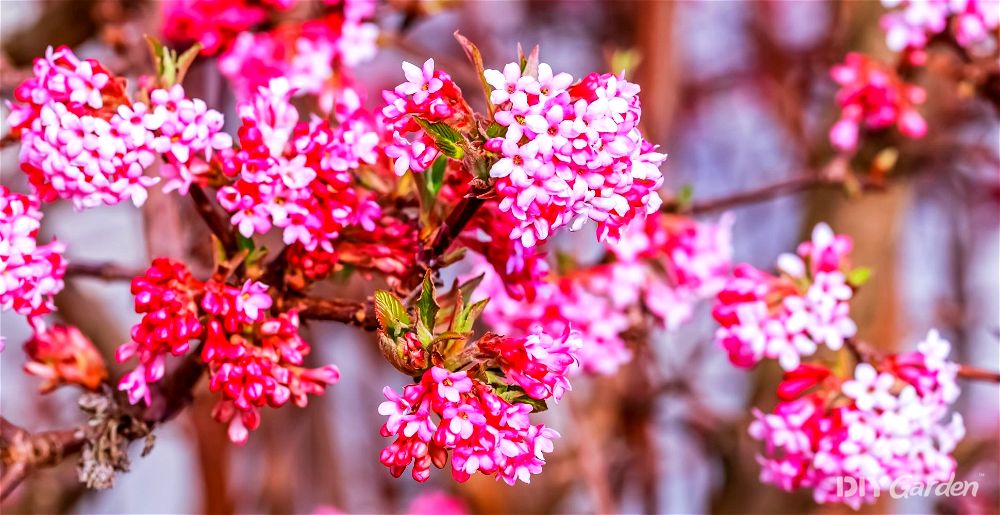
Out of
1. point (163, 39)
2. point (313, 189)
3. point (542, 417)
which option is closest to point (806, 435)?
point (313, 189)

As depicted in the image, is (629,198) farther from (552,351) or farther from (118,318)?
(118,318)

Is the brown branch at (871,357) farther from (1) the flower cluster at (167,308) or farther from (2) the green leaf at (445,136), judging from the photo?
(1) the flower cluster at (167,308)

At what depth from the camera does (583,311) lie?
226 centimetres

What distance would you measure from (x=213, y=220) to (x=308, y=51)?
2.91 feet

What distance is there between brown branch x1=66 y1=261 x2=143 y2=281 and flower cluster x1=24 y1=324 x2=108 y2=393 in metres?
0.29

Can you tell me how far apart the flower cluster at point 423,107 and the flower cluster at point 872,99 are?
5.24ft

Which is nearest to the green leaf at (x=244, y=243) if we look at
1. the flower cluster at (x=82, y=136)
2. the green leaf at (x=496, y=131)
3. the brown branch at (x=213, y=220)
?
the brown branch at (x=213, y=220)

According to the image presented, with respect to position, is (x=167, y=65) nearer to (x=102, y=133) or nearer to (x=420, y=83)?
(x=102, y=133)

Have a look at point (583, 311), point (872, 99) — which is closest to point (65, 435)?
point (583, 311)

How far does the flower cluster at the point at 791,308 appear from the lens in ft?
5.86

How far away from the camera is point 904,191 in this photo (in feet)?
10.8

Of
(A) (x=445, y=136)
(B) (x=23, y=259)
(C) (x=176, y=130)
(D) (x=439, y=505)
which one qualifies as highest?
(A) (x=445, y=136)

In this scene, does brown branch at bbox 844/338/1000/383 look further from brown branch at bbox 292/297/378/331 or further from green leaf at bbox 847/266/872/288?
brown branch at bbox 292/297/378/331

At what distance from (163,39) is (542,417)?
6.87ft
